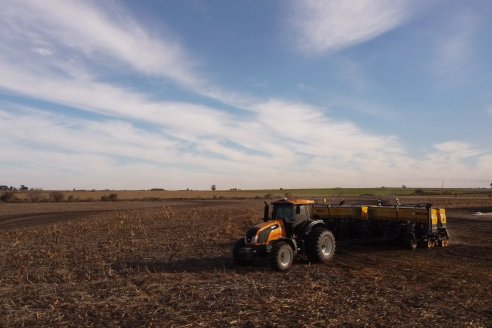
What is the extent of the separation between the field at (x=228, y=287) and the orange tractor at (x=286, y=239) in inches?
17.6

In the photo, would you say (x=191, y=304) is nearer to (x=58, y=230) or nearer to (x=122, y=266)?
(x=122, y=266)

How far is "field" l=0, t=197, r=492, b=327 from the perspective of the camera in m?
8.48

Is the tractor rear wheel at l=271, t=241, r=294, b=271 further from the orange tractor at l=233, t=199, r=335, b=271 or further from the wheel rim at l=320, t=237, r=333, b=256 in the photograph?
the wheel rim at l=320, t=237, r=333, b=256

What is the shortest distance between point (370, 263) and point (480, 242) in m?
8.62

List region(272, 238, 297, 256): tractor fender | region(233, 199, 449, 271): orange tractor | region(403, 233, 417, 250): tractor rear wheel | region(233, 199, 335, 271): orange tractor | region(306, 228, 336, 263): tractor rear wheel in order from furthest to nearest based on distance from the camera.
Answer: region(403, 233, 417, 250): tractor rear wheel → region(306, 228, 336, 263): tractor rear wheel → region(272, 238, 297, 256): tractor fender → region(233, 199, 449, 271): orange tractor → region(233, 199, 335, 271): orange tractor

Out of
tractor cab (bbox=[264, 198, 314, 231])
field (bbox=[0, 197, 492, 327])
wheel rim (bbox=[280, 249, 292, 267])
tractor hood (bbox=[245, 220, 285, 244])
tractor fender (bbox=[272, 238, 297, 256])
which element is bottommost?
field (bbox=[0, 197, 492, 327])

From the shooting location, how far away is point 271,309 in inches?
350

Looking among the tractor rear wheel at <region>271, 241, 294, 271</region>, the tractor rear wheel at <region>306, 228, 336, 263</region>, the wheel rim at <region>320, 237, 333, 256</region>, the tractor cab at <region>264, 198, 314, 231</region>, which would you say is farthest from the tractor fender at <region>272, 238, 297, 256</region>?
the wheel rim at <region>320, 237, 333, 256</region>

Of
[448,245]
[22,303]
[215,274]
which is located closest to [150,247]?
[215,274]

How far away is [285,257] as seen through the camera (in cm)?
1323

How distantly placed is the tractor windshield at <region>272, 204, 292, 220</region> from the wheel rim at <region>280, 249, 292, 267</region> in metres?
1.58

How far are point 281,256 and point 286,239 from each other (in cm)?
69

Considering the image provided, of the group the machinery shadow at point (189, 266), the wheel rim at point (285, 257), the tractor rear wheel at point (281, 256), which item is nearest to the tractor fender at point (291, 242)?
the tractor rear wheel at point (281, 256)

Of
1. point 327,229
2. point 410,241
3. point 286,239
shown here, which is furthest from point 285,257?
point 410,241
